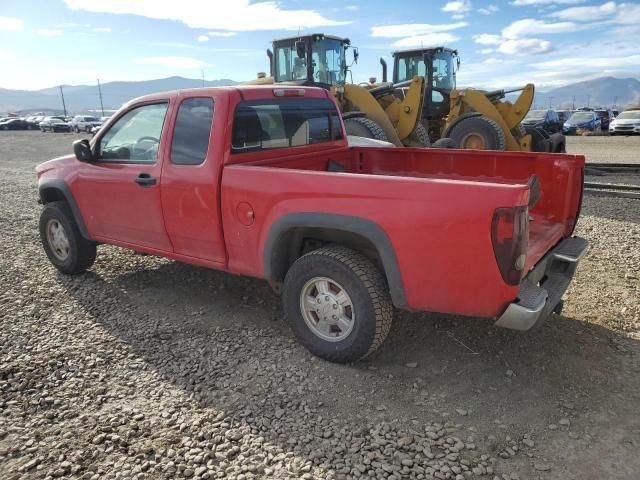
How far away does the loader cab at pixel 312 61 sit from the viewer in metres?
11.3

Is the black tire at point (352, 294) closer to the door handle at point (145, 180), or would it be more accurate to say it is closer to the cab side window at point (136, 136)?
the door handle at point (145, 180)

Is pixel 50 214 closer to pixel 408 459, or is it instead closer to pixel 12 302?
pixel 12 302

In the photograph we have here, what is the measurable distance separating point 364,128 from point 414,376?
745 centimetres

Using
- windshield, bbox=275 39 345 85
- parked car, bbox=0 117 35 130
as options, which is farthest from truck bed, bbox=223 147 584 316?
parked car, bbox=0 117 35 130

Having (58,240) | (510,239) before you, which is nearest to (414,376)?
(510,239)

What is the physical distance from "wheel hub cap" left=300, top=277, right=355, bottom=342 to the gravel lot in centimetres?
26

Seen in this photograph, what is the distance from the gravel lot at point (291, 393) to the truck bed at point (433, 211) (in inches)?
25.9

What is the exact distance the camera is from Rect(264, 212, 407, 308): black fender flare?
310cm

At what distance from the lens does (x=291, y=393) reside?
3.26m

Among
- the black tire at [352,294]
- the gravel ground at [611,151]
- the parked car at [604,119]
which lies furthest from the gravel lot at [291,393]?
the parked car at [604,119]


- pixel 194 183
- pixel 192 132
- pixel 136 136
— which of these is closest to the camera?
pixel 194 183

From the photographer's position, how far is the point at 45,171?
535 centimetres

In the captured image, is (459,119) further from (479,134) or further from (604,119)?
(604,119)

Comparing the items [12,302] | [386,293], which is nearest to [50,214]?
[12,302]
